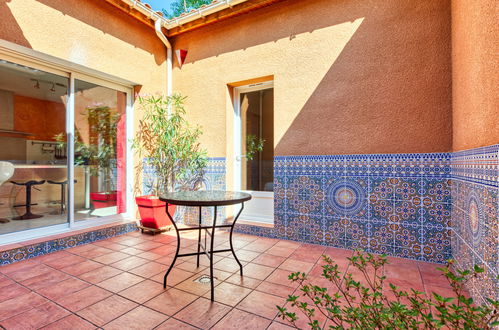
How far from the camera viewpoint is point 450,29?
249 centimetres

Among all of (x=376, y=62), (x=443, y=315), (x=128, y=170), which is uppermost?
(x=376, y=62)

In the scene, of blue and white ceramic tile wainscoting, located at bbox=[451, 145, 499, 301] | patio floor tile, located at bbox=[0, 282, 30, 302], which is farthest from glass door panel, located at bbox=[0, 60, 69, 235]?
blue and white ceramic tile wainscoting, located at bbox=[451, 145, 499, 301]

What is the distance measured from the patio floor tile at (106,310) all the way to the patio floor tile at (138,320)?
0.17 ft

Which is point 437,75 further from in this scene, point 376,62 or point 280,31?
point 280,31

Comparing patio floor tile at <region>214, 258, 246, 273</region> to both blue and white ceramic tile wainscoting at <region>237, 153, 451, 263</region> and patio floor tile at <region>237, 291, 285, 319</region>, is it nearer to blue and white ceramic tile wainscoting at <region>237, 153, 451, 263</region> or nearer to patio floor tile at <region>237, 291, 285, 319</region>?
patio floor tile at <region>237, 291, 285, 319</region>

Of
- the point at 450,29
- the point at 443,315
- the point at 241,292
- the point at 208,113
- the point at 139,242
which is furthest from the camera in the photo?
the point at 208,113

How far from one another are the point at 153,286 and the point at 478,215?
2456 millimetres

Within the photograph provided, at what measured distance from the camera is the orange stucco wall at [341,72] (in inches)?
102

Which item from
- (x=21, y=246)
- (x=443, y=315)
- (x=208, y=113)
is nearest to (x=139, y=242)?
(x=21, y=246)

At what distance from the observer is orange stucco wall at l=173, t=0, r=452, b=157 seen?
8.46 feet

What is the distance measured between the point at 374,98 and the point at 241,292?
2393mm

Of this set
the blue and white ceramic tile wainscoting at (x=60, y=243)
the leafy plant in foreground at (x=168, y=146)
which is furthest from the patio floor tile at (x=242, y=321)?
the leafy plant in foreground at (x=168, y=146)

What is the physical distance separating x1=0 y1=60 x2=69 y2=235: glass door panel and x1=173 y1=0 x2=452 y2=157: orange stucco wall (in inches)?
78.2

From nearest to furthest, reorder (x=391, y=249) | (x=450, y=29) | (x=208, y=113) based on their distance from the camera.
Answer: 1. (x=450, y=29)
2. (x=391, y=249)
3. (x=208, y=113)
